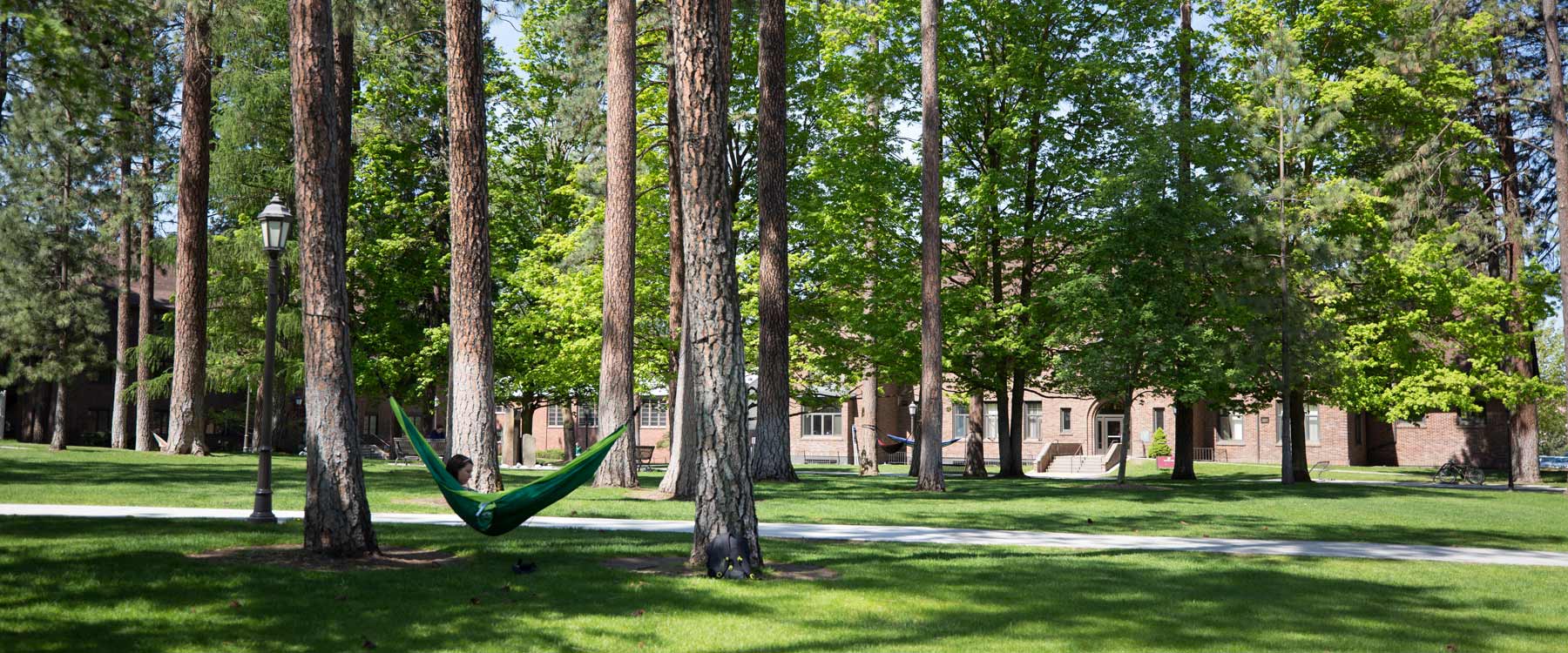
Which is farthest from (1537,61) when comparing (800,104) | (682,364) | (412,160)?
(412,160)

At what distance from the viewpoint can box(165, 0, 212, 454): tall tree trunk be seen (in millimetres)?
27438

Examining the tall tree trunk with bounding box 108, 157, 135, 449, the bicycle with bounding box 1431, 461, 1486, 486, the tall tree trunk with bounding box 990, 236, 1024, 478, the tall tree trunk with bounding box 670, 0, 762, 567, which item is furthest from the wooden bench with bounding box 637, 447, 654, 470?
the tall tree trunk with bounding box 670, 0, 762, 567

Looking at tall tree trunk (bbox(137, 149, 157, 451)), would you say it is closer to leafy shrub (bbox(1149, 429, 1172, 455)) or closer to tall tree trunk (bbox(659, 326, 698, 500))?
tall tree trunk (bbox(659, 326, 698, 500))

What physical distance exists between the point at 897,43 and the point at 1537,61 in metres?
19.6

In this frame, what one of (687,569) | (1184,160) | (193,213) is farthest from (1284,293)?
(193,213)

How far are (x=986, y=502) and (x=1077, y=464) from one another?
32.0 m

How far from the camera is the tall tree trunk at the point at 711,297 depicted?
966cm

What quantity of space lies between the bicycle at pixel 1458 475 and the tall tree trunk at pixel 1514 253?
3.21 ft

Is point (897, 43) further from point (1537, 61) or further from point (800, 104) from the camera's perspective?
point (1537, 61)

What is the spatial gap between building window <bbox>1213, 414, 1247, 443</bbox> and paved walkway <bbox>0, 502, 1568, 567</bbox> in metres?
42.3

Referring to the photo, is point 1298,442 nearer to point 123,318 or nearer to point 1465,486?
point 1465,486

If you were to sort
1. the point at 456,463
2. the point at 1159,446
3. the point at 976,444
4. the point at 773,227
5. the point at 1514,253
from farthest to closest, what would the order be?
the point at 1159,446 → the point at 976,444 → the point at 1514,253 → the point at 773,227 → the point at 456,463

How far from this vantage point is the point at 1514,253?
3145 cm

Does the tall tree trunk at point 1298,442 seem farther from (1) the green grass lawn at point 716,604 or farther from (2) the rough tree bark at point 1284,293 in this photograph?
(1) the green grass lawn at point 716,604
